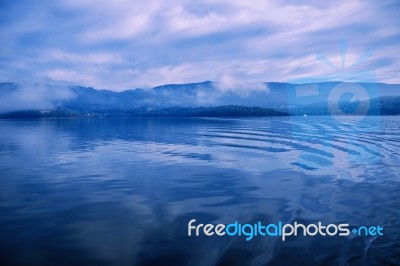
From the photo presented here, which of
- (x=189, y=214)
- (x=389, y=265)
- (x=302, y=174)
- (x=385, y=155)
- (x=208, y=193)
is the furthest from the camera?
(x=385, y=155)

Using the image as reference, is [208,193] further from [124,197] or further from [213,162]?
[213,162]

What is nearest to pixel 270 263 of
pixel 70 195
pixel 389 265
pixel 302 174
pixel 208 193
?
pixel 389 265

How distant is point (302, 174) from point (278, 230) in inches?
459

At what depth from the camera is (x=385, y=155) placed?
102ft

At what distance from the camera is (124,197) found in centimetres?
1652

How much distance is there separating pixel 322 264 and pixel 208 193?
8.92 meters

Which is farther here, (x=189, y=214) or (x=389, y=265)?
(x=189, y=214)

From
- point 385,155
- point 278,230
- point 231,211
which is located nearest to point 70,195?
point 231,211

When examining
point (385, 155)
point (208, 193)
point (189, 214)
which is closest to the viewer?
point (189, 214)

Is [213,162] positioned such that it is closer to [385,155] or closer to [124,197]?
[124,197]

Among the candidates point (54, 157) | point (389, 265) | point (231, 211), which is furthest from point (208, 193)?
point (54, 157)

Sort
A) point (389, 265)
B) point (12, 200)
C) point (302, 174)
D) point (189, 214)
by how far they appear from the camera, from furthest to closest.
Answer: point (302, 174) → point (12, 200) → point (189, 214) → point (389, 265)

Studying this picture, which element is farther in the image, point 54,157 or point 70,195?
point 54,157

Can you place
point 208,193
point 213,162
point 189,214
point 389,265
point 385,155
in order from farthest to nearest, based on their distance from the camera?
point 385,155
point 213,162
point 208,193
point 189,214
point 389,265
